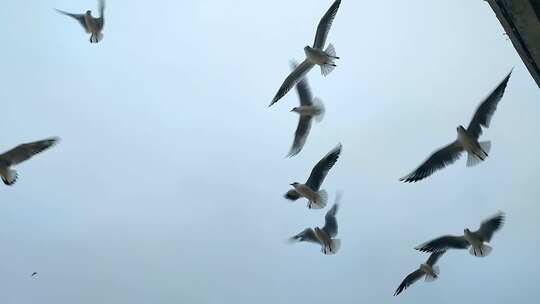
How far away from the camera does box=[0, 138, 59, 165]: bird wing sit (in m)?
7.70

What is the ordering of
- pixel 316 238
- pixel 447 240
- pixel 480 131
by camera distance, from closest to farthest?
pixel 480 131 → pixel 447 240 → pixel 316 238

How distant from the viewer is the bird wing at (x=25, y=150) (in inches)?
303

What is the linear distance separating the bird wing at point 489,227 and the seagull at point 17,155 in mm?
6340

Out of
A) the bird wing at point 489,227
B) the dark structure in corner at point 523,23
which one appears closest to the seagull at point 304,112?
the bird wing at point 489,227

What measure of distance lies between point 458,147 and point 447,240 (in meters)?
1.83

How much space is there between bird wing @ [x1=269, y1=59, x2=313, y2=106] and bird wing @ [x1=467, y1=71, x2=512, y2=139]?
2514 mm

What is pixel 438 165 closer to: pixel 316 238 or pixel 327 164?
pixel 327 164

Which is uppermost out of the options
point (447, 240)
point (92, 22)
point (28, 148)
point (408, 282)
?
point (92, 22)

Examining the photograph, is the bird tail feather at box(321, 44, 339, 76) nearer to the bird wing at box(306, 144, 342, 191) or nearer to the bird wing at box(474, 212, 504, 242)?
the bird wing at box(306, 144, 342, 191)

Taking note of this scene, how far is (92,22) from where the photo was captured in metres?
8.73

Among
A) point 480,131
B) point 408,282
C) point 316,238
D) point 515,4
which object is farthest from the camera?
point 408,282

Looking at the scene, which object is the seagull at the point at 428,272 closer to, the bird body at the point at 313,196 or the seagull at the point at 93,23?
the bird body at the point at 313,196

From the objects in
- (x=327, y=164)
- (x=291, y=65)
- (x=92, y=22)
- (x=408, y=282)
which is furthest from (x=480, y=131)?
(x=92, y=22)

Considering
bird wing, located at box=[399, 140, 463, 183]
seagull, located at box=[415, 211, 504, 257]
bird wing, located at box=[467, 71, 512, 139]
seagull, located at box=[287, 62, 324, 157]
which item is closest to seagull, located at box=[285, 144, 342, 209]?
seagull, located at box=[287, 62, 324, 157]
